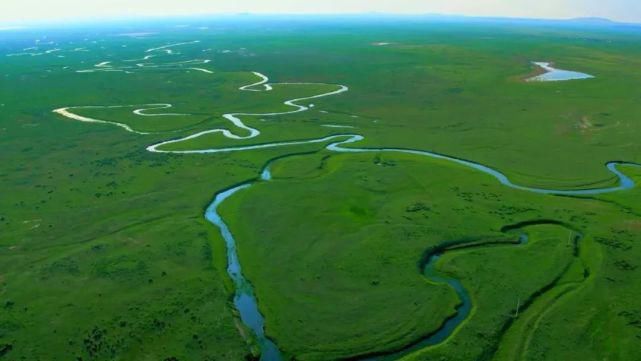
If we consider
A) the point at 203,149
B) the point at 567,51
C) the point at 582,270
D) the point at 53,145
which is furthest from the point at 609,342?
the point at 567,51

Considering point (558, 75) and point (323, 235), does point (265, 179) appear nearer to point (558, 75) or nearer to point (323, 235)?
point (323, 235)

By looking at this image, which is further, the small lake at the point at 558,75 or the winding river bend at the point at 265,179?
the small lake at the point at 558,75

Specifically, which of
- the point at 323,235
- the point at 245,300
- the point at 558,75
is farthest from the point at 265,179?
the point at 558,75

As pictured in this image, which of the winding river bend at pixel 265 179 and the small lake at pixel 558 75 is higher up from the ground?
the small lake at pixel 558 75

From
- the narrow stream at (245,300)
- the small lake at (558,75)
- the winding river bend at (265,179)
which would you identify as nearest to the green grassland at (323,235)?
the narrow stream at (245,300)

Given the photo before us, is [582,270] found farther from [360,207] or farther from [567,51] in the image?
[567,51]

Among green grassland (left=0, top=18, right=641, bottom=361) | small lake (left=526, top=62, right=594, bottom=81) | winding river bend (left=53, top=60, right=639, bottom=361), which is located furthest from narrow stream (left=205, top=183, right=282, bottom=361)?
small lake (left=526, top=62, right=594, bottom=81)

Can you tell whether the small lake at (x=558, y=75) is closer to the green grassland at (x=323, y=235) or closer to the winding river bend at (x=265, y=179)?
the green grassland at (x=323, y=235)

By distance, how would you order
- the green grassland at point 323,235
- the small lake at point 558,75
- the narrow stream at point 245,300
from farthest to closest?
the small lake at point 558,75
the green grassland at point 323,235
the narrow stream at point 245,300

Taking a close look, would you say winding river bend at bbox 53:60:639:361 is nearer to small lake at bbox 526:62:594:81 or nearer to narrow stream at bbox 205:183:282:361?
narrow stream at bbox 205:183:282:361
